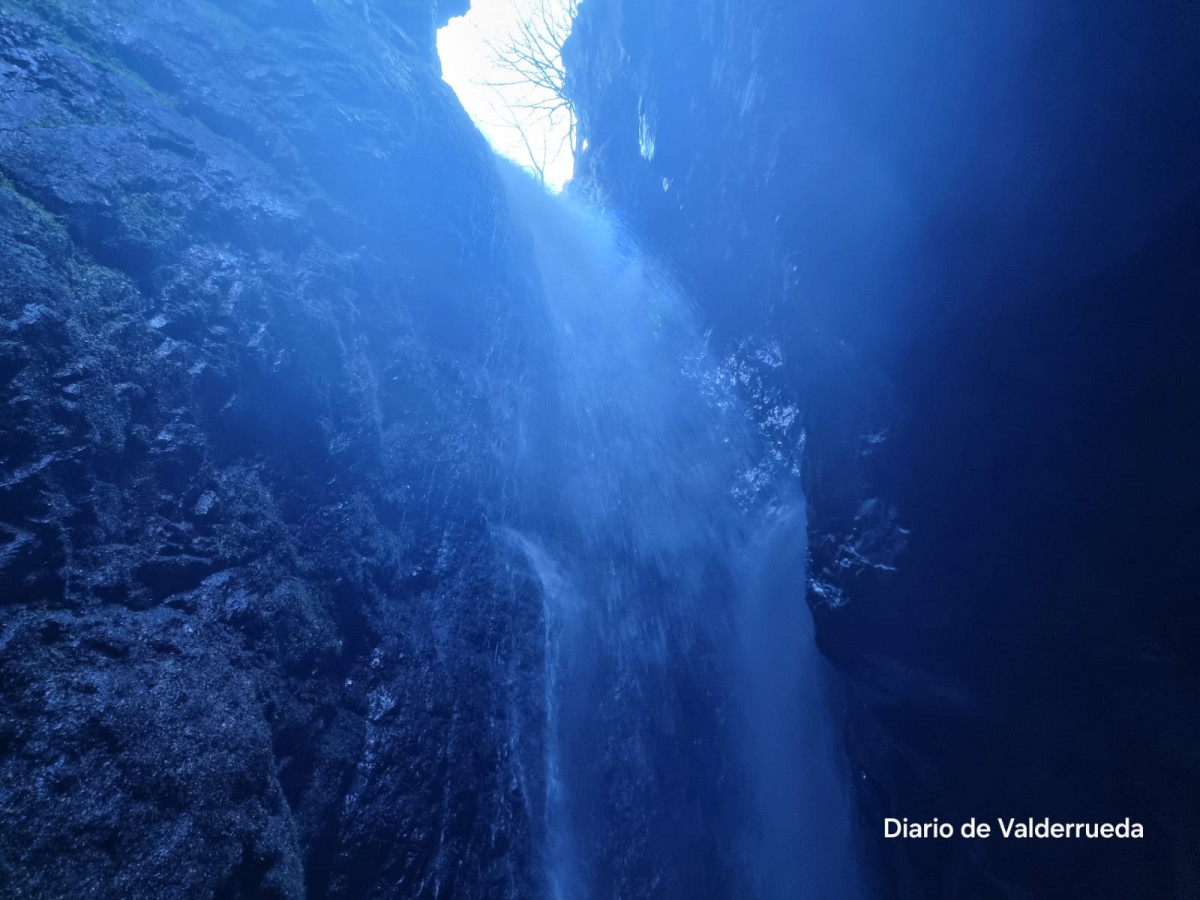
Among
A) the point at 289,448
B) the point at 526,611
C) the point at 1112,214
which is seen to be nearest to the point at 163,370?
the point at 289,448

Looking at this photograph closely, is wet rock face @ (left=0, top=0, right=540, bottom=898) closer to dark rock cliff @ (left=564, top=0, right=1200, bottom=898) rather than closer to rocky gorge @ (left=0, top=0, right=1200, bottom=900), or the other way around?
rocky gorge @ (left=0, top=0, right=1200, bottom=900)

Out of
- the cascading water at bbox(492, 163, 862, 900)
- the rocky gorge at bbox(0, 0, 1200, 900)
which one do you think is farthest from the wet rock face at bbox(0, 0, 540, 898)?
the cascading water at bbox(492, 163, 862, 900)

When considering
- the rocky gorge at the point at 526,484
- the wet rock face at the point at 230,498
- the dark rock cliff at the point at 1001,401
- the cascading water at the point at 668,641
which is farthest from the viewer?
the cascading water at the point at 668,641

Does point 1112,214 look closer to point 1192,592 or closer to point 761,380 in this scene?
point 1192,592

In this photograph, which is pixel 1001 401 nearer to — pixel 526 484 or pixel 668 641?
pixel 526 484

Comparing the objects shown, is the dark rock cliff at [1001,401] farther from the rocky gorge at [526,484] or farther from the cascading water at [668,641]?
the cascading water at [668,641]

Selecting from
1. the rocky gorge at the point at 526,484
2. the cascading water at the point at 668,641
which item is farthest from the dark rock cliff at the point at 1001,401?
the cascading water at the point at 668,641
